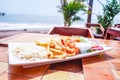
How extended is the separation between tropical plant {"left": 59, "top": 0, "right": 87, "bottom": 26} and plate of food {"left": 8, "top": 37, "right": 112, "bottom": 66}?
3.85 meters

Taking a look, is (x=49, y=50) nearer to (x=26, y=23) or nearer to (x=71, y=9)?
(x=71, y=9)

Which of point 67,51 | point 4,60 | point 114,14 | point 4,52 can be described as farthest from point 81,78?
point 114,14

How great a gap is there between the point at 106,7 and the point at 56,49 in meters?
5.15

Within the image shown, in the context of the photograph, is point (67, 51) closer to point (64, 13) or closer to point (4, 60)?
point (4, 60)

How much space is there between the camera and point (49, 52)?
2.91 feet

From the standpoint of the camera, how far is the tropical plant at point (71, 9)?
483 cm

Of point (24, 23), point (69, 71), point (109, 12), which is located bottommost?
point (69, 71)

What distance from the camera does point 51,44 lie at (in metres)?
0.96

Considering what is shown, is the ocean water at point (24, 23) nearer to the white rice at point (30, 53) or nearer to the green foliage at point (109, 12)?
the green foliage at point (109, 12)

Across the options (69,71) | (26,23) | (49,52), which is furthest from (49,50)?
(26,23)

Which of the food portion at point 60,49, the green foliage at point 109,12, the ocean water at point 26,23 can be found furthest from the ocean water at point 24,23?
the food portion at point 60,49

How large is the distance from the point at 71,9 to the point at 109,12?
157 centimetres

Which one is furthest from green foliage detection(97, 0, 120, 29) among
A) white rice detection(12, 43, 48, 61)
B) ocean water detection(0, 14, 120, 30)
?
white rice detection(12, 43, 48, 61)

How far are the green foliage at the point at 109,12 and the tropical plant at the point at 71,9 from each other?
39.4 inches
